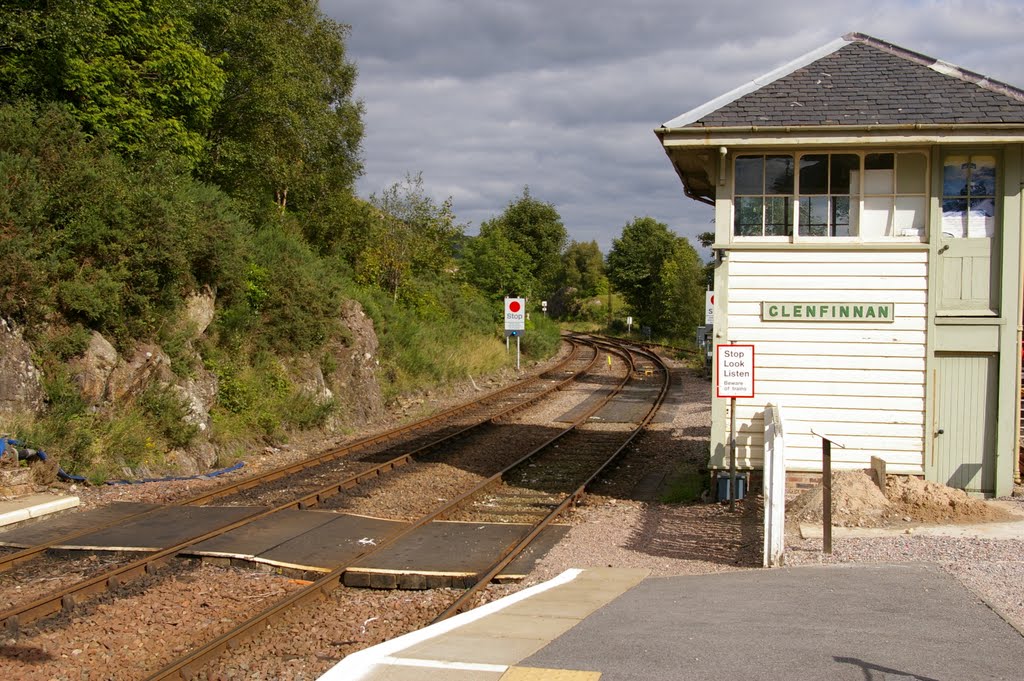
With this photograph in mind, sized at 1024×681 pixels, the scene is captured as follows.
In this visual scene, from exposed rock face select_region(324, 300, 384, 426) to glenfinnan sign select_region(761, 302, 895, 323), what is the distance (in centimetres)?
1010

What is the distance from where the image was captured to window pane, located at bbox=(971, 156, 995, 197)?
1158cm

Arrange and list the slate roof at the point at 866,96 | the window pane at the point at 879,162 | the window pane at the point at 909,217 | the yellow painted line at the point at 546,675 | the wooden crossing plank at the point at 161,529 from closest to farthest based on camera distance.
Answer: the yellow painted line at the point at 546,675
the wooden crossing plank at the point at 161,529
the slate roof at the point at 866,96
the window pane at the point at 909,217
the window pane at the point at 879,162

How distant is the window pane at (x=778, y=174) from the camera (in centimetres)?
1200

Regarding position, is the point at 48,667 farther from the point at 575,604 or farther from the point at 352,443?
the point at 352,443

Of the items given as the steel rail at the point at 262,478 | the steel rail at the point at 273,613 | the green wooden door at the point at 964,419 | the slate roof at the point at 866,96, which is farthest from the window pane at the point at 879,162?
the steel rail at the point at 262,478

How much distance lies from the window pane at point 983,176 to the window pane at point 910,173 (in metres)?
0.62

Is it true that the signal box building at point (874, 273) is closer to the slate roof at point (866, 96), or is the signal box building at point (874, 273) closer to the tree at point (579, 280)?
the slate roof at point (866, 96)

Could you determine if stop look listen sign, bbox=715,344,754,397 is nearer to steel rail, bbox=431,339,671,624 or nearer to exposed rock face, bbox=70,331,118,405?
steel rail, bbox=431,339,671,624

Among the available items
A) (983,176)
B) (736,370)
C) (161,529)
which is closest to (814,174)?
(983,176)

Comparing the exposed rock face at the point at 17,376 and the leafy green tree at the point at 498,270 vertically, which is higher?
the leafy green tree at the point at 498,270

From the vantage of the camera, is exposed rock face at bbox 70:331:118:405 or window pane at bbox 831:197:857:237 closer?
window pane at bbox 831:197:857:237

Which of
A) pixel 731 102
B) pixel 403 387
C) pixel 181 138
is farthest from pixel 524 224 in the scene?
pixel 731 102

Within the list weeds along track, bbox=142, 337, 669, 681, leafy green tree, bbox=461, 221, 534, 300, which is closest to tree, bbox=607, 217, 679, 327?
leafy green tree, bbox=461, 221, 534, 300

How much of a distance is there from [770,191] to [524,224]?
174 ft
